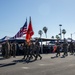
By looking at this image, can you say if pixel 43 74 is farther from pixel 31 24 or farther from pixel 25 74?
pixel 31 24

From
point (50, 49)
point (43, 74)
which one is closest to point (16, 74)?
point (43, 74)

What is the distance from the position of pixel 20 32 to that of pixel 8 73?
12039mm

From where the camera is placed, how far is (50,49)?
36.4 metres

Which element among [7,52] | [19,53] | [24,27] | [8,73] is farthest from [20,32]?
[8,73]

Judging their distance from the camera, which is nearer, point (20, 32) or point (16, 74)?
point (16, 74)

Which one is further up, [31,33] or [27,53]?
[31,33]

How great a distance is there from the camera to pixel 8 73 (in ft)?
37.7

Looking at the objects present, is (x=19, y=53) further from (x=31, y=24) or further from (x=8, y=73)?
(x=8, y=73)

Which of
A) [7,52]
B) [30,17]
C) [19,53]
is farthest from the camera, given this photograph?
[19,53]

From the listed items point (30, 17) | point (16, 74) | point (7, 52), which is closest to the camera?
point (16, 74)

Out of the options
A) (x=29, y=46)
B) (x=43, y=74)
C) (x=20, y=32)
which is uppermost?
(x=20, y=32)

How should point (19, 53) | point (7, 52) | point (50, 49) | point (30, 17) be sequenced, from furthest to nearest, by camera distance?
point (50, 49), point (19, 53), point (7, 52), point (30, 17)

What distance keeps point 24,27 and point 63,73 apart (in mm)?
11971

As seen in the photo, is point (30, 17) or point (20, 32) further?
point (20, 32)
